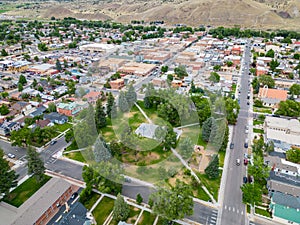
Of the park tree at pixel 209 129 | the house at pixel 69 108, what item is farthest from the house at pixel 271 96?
the house at pixel 69 108

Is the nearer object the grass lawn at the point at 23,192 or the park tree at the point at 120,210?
the park tree at the point at 120,210

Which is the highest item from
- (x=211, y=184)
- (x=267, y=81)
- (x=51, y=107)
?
(x=267, y=81)

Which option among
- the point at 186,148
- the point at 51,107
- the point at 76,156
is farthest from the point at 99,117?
the point at 186,148

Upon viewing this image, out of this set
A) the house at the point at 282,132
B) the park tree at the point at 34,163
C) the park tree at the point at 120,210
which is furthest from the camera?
the house at the point at 282,132

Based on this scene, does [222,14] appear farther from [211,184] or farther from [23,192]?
[23,192]

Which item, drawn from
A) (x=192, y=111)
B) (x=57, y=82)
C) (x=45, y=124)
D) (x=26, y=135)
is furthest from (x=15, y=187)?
(x=57, y=82)

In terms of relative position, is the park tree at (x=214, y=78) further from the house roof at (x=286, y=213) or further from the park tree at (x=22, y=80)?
the park tree at (x=22, y=80)
